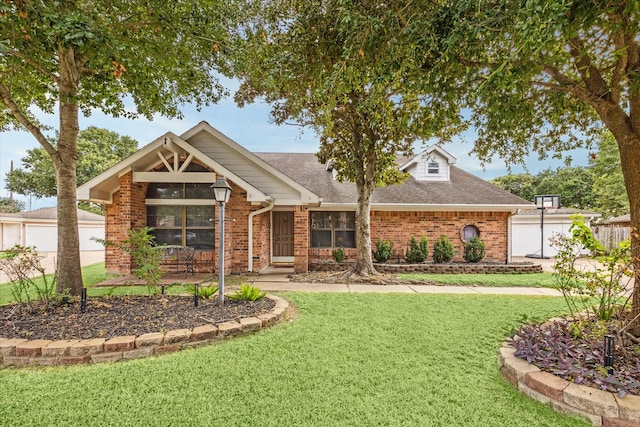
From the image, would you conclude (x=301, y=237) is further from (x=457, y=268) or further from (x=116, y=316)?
(x=116, y=316)

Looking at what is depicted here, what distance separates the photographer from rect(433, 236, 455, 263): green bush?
1139 cm

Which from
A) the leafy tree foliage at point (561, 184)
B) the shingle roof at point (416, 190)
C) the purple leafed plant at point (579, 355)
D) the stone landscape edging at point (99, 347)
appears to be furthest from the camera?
the leafy tree foliage at point (561, 184)

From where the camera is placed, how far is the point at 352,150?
967 centimetres

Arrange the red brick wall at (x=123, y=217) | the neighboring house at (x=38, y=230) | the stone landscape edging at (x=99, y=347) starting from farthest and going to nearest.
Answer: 1. the neighboring house at (x=38, y=230)
2. the red brick wall at (x=123, y=217)
3. the stone landscape edging at (x=99, y=347)

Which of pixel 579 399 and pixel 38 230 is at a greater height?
pixel 38 230

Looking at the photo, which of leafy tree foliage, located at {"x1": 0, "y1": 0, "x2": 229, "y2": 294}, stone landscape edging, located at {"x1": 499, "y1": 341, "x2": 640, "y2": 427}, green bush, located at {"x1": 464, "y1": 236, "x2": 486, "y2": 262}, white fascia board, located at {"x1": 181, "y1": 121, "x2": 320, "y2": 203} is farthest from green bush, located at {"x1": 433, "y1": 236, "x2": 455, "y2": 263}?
leafy tree foliage, located at {"x1": 0, "y1": 0, "x2": 229, "y2": 294}

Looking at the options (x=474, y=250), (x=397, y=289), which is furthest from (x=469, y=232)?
(x=397, y=289)

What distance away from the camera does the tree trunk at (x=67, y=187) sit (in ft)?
18.0

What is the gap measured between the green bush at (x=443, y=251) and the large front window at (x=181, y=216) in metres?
8.04

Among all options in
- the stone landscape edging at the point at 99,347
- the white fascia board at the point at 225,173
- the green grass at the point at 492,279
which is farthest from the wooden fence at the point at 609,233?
the stone landscape edging at the point at 99,347

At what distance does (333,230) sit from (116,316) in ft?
28.3

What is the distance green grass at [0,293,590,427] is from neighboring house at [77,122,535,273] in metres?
4.61

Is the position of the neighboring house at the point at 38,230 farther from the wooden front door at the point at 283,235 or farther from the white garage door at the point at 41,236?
the wooden front door at the point at 283,235

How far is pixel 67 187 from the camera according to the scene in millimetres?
5562
